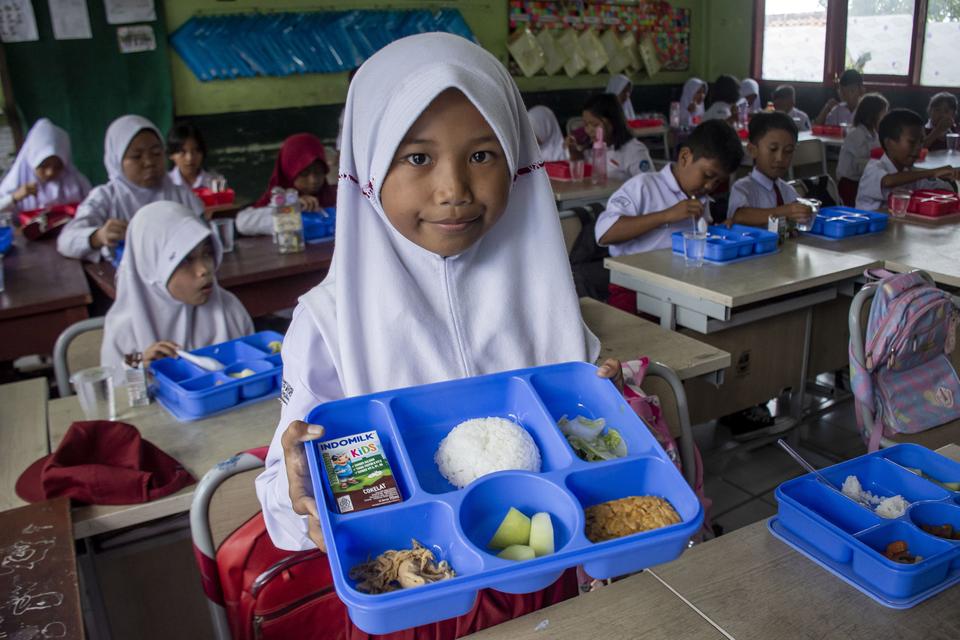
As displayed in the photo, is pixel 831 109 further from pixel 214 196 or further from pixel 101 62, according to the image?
pixel 101 62

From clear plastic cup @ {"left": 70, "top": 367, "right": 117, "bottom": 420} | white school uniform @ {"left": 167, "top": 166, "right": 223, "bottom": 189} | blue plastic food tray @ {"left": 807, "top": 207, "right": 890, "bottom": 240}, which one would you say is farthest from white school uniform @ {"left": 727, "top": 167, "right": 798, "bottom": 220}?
white school uniform @ {"left": 167, "top": 166, "right": 223, "bottom": 189}

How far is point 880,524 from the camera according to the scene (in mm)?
1107

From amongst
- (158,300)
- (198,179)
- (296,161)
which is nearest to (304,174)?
(296,161)

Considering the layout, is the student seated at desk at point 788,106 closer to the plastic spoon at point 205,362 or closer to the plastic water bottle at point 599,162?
the plastic water bottle at point 599,162

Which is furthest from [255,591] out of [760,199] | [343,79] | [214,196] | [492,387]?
[343,79]

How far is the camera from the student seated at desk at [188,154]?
5.02 meters

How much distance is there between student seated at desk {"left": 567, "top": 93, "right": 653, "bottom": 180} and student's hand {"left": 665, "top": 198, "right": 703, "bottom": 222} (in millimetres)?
1993

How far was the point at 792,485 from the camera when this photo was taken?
120 cm

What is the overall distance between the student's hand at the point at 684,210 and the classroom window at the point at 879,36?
6081 mm

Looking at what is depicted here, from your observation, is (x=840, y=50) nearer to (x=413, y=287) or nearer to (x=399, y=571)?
(x=413, y=287)

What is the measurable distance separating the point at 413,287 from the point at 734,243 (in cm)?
213

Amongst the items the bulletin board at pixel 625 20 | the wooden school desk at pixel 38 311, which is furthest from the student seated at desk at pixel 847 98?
the wooden school desk at pixel 38 311

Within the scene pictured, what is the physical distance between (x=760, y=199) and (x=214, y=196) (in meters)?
3.12

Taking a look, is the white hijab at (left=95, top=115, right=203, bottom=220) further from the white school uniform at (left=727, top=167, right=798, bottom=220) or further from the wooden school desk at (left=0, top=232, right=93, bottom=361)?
the white school uniform at (left=727, top=167, right=798, bottom=220)
